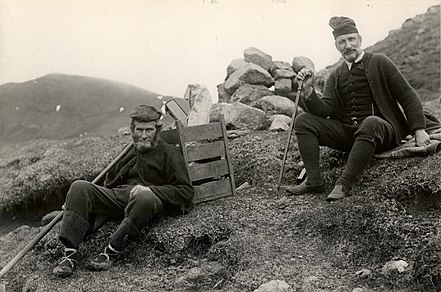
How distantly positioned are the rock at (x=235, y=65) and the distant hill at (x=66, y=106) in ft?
13.3

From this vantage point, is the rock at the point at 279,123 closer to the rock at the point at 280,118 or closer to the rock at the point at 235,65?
the rock at the point at 280,118

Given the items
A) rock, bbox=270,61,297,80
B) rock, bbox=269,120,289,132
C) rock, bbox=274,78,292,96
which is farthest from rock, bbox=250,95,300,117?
rock, bbox=270,61,297,80

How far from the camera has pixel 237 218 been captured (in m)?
4.28

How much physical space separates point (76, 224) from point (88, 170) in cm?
252

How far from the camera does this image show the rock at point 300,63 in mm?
8352

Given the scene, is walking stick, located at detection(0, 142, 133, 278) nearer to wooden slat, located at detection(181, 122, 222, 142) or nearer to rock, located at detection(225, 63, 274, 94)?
wooden slat, located at detection(181, 122, 222, 142)

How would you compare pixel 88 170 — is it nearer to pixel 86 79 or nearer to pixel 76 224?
pixel 76 224

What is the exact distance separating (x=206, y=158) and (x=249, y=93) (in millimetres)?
3016

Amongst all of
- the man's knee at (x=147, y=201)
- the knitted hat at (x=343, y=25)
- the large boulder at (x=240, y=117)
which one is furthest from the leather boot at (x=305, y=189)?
the large boulder at (x=240, y=117)

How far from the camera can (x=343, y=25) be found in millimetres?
4488

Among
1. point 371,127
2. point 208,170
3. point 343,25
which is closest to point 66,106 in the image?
point 208,170

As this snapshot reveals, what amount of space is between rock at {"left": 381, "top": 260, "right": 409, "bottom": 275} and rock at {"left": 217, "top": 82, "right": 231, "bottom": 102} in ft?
17.4

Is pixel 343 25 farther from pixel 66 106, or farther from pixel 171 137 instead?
pixel 66 106

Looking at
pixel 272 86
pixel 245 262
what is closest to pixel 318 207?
pixel 245 262
